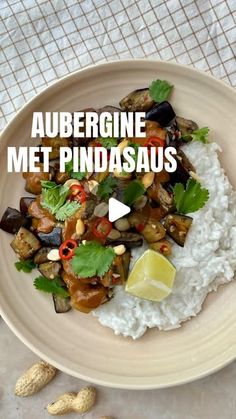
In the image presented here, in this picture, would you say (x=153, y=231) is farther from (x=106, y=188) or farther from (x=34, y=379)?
(x=34, y=379)

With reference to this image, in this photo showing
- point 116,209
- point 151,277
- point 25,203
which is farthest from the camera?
point 25,203

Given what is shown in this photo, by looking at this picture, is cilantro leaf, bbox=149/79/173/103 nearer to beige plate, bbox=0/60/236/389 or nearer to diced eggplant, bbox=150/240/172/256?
beige plate, bbox=0/60/236/389

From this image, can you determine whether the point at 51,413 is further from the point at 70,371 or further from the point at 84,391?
the point at 70,371

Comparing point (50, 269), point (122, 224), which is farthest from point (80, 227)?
point (50, 269)

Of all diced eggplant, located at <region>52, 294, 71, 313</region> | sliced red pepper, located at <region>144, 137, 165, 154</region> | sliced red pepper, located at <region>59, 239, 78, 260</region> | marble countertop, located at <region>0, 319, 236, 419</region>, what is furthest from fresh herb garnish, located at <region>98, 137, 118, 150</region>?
marble countertop, located at <region>0, 319, 236, 419</region>

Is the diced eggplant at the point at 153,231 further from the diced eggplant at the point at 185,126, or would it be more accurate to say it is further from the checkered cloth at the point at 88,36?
the checkered cloth at the point at 88,36

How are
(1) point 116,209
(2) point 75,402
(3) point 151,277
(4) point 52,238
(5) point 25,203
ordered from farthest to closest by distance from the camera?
(2) point 75,402, (5) point 25,203, (4) point 52,238, (1) point 116,209, (3) point 151,277

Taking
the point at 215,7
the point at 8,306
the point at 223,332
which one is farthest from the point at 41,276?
the point at 215,7
